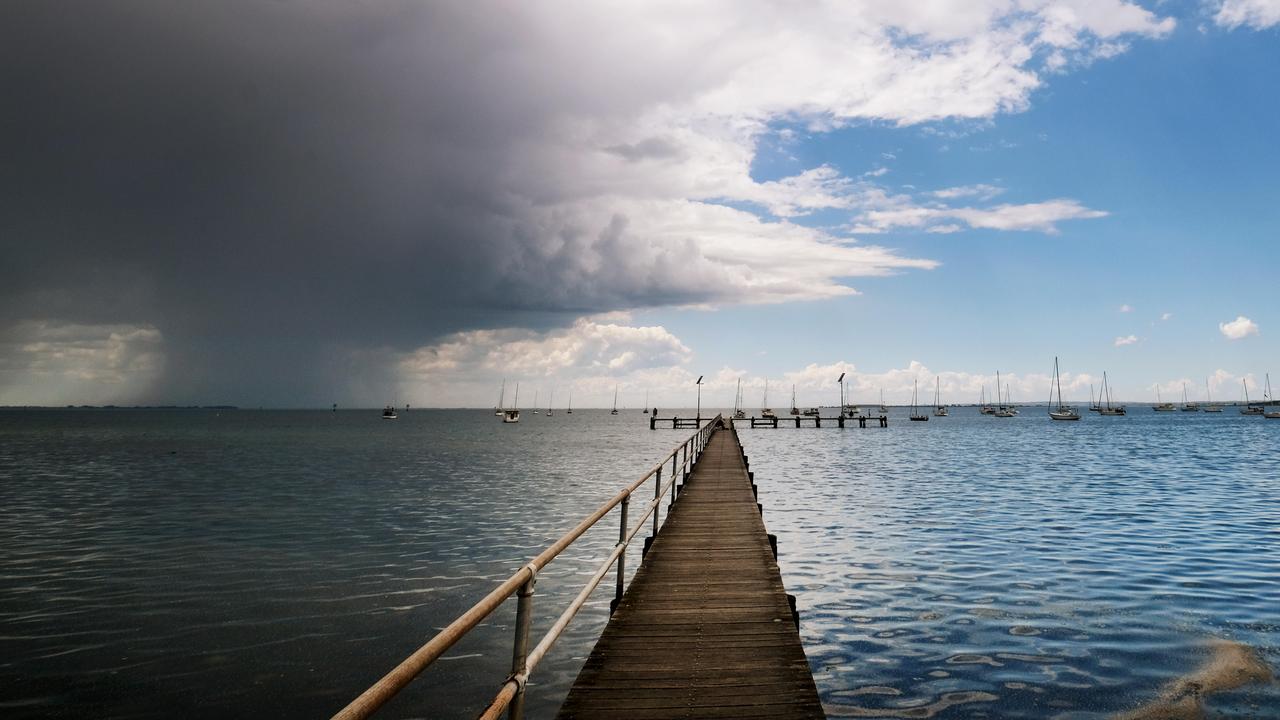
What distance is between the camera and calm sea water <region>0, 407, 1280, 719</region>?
761 centimetres

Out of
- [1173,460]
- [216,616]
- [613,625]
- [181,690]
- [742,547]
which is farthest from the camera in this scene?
[1173,460]

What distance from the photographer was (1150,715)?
6.56 m

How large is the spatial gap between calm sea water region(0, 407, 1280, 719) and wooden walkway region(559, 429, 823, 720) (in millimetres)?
1364

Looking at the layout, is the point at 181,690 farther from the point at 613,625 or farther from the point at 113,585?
the point at 113,585

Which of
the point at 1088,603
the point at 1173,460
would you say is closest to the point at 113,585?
the point at 1088,603

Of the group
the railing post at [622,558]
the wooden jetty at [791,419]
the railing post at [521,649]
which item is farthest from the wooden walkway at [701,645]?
the wooden jetty at [791,419]

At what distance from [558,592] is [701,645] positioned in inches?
249

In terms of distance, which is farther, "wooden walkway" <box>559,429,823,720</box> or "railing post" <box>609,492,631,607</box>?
"railing post" <box>609,492,631,607</box>

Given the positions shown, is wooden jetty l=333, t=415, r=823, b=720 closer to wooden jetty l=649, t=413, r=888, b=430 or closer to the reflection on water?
the reflection on water

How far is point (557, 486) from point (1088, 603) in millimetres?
20853

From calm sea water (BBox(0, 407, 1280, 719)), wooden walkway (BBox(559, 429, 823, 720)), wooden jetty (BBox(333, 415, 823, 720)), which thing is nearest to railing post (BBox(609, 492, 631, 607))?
wooden jetty (BBox(333, 415, 823, 720))

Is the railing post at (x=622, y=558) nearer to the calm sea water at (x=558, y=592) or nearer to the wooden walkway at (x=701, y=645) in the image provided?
the wooden walkway at (x=701, y=645)

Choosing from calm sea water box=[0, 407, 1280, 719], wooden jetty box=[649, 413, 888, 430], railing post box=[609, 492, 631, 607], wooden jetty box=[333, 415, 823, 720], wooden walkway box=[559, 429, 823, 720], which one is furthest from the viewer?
wooden jetty box=[649, 413, 888, 430]

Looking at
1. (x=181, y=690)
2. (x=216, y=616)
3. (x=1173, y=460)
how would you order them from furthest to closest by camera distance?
(x=1173, y=460)
(x=216, y=616)
(x=181, y=690)
